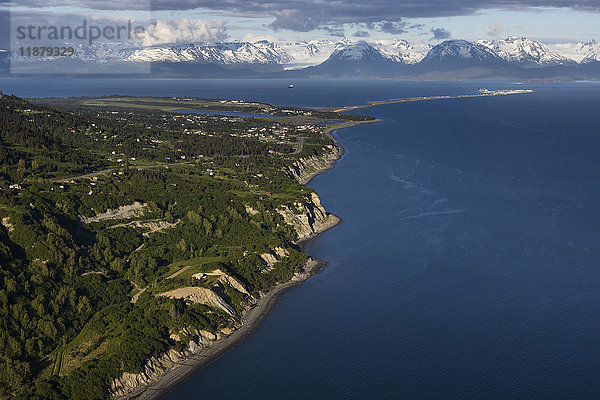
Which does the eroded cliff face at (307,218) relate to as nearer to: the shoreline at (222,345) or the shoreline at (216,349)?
the shoreline at (222,345)

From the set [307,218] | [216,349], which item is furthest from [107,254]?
[307,218]

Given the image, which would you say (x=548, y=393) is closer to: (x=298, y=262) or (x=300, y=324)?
(x=300, y=324)

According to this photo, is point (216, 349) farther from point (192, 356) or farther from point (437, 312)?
point (437, 312)

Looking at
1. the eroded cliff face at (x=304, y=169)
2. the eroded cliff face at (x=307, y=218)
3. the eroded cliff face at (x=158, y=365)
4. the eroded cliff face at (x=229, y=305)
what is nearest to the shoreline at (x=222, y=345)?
the eroded cliff face at (x=229, y=305)

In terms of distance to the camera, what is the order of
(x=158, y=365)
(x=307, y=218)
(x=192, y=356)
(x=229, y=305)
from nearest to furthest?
(x=158, y=365) < (x=192, y=356) < (x=229, y=305) < (x=307, y=218)

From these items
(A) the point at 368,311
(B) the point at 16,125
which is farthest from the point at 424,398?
(B) the point at 16,125
